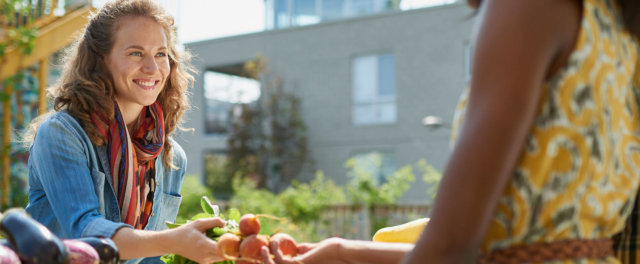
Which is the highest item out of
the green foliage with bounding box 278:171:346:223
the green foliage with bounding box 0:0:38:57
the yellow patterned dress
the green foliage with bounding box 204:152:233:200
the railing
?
the green foliage with bounding box 0:0:38:57

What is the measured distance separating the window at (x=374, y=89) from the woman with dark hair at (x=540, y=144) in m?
17.1

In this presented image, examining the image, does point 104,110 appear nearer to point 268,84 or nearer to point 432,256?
point 432,256

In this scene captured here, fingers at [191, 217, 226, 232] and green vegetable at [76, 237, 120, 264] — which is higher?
green vegetable at [76, 237, 120, 264]

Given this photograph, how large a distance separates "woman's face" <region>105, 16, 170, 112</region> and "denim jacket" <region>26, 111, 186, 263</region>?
22 cm

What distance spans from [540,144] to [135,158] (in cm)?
155

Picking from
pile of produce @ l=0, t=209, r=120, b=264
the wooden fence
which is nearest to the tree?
the wooden fence

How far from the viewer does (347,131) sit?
18.9 m

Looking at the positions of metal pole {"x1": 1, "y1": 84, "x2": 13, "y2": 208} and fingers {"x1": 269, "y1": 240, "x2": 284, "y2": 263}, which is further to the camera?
metal pole {"x1": 1, "y1": 84, "x2": 13, "y2": 208}

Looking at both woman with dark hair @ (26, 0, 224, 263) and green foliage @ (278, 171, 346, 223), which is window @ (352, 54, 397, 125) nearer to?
green foliage @ (278, 171, 346, 223)

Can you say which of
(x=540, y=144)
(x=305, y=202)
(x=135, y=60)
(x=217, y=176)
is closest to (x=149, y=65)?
(x=135, y=60)

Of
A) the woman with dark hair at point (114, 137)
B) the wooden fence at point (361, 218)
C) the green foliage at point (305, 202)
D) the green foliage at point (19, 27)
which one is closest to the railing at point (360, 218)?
the wooden fence at point (361, 218)

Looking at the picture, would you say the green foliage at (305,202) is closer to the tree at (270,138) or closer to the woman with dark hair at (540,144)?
the woman with dark hair at (540,144)

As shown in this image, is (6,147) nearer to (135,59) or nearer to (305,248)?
(135,59)

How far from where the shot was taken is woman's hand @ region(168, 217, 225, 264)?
1624mm
